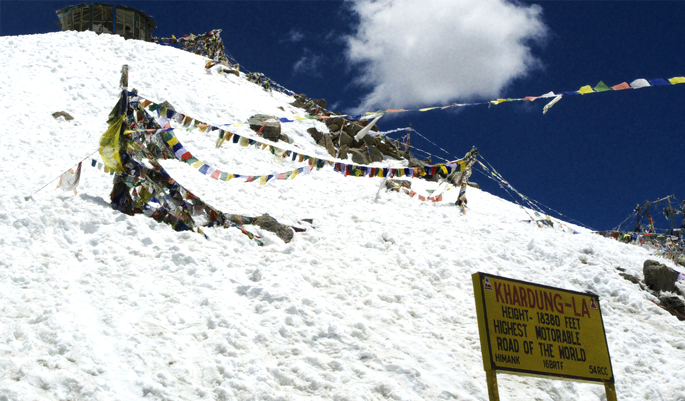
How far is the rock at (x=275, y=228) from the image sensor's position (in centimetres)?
1138

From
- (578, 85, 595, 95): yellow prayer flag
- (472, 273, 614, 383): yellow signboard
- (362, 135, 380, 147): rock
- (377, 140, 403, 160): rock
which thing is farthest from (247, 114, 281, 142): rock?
(472, 273, 614, 383): yellow signboard

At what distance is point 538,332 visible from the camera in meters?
5.48

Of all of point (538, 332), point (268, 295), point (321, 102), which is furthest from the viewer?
point (321, 102)

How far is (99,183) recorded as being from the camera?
11.7 m

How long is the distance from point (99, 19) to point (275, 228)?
1313 inches

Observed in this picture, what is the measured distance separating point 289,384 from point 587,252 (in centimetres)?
1047

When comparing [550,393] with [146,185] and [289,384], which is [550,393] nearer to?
[289,384]

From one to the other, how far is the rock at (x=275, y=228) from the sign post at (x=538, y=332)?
668cm

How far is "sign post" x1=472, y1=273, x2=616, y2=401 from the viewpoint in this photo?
5094 millimetres

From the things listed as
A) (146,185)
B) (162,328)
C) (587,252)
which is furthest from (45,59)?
(587,252)

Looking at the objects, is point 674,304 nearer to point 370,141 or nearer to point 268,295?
point 268,295

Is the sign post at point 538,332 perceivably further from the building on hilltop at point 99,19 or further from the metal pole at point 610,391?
the building on hilltop at point 99,19

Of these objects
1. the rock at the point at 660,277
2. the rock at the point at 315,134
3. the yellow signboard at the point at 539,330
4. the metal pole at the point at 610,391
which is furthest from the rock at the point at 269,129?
the metal pole at the point at 610,391

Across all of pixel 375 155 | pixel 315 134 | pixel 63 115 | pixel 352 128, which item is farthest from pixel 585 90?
pixel 352 128
